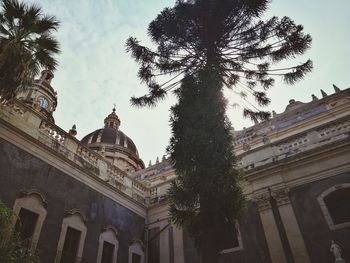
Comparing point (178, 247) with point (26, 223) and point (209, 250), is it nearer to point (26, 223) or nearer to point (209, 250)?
point (26, 223)

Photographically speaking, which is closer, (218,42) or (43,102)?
(218,42)

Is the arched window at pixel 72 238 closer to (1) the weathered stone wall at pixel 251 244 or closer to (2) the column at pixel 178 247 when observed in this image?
(2) the column at pixel 178 247

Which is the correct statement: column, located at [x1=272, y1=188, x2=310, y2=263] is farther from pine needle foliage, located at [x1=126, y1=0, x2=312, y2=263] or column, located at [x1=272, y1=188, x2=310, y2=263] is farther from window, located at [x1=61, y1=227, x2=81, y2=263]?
window, located at [x1=61, y1=227, x2=81, y2=263]

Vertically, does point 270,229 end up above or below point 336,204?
below

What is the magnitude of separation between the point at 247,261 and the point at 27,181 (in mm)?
9862

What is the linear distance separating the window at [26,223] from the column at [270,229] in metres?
9.70

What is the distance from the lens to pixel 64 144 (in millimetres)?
13953

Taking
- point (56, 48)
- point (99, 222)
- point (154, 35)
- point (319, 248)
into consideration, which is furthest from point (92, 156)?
point (319, 248)

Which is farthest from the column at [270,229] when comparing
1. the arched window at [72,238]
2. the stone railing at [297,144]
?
the arched window at [72,238]

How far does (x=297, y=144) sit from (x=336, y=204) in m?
3.28

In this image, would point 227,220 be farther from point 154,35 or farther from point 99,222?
point 154,35

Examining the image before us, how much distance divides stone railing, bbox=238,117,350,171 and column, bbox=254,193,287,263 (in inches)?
73.3

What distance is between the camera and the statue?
10.8 metres

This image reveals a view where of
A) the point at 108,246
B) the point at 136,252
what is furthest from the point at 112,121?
the point at 108,246
